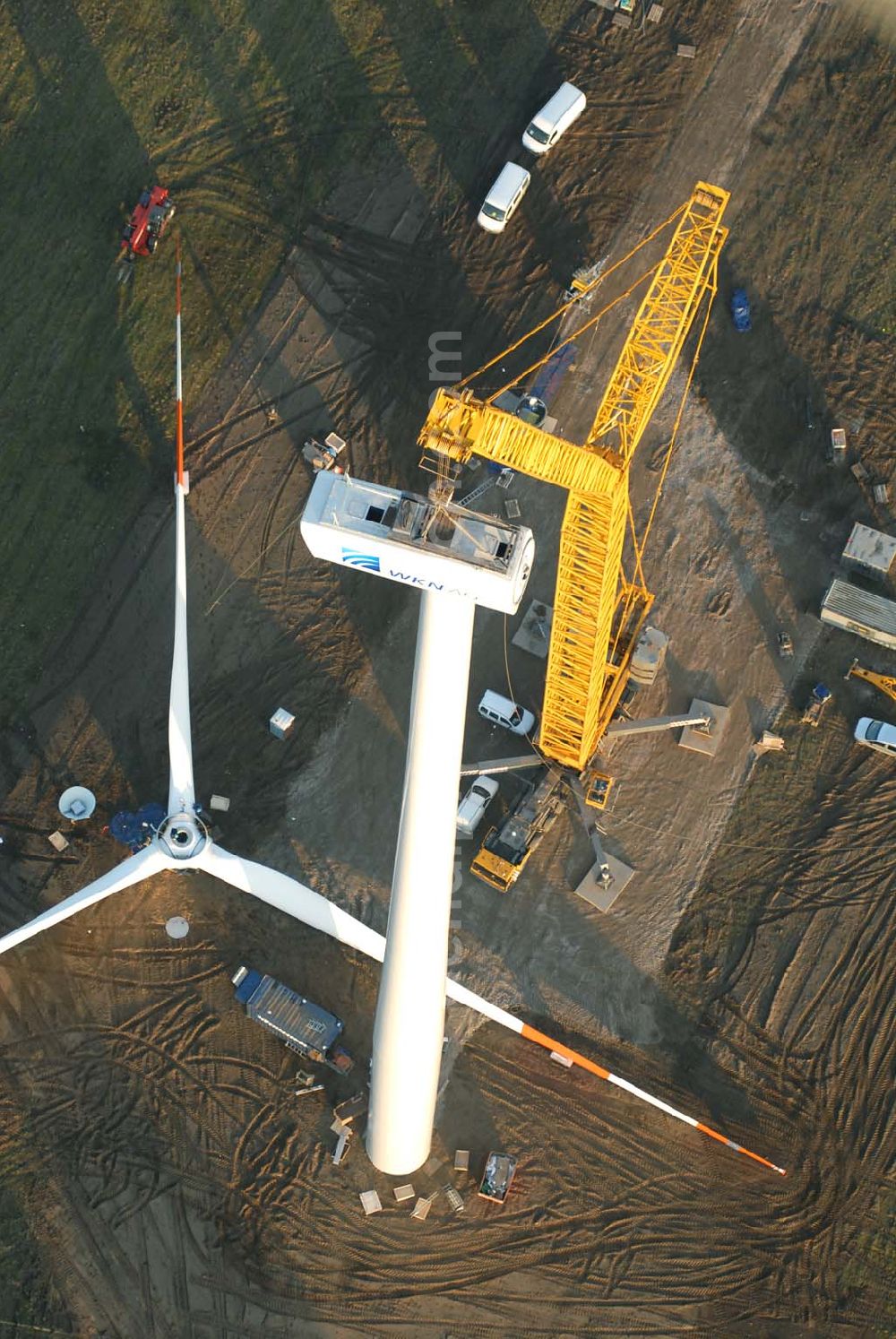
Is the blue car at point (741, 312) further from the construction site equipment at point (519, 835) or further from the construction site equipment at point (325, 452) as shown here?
the construction site equipment at point (519, 835)

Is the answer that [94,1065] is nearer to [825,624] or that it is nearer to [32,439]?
[32,439]

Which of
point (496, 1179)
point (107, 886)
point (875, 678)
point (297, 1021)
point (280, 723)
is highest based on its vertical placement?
point (875, 678)

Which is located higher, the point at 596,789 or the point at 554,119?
the point at 554,119

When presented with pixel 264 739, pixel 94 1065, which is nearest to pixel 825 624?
pixel 264 739

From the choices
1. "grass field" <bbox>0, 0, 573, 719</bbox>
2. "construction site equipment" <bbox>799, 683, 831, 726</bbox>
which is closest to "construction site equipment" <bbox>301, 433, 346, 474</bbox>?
"grass field" <bbox>0, 0, 573, 719</bbox>

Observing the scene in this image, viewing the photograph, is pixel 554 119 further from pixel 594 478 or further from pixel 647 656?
pixel 647 656

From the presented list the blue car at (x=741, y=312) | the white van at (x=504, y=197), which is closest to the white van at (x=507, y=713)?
the blue car at (x=741, y=312)

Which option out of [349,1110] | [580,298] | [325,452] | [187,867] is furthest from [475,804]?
[580,298]

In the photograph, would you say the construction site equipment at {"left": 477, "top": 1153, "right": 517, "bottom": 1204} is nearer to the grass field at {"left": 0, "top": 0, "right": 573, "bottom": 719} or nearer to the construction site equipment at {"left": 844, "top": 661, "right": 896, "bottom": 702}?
the construction site equipment at {"left": 844, "top": 661, "right": 896, "bottom": 702}
